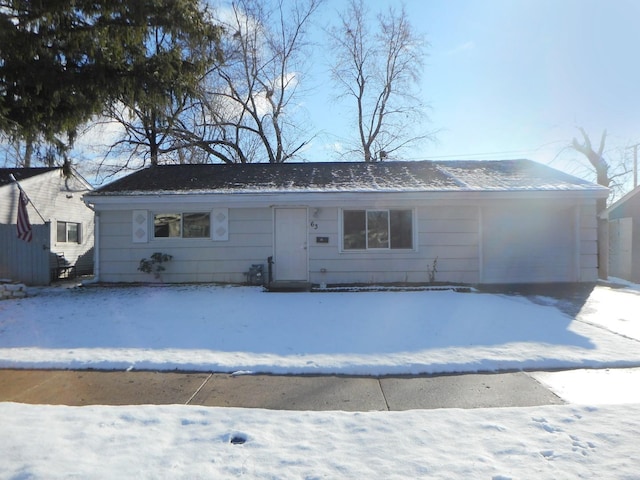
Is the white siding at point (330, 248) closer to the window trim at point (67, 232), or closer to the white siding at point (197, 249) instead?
the white siding at point (197, 249)

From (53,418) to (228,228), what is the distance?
809 centimetres

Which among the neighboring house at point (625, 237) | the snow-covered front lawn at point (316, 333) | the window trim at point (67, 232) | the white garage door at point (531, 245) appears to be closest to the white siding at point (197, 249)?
the snow-covered front lawn at point (316, 333)

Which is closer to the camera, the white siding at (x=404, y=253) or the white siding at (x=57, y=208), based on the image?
the white siding at (x=404, y=253)

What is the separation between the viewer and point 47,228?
13.1 metres

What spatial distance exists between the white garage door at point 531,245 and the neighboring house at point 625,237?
6.03 m

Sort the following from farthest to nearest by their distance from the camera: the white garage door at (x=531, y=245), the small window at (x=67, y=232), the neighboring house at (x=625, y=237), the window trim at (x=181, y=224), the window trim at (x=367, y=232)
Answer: the small window at (x=67, y=232), the neighboring house at (x=625, y=237), the white garage door at (x=531, y=245), the window trim at (x=181, y=224), the window trim at (x=367, y=232)

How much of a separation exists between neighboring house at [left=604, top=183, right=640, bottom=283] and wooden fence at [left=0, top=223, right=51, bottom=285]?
20070 millimetres

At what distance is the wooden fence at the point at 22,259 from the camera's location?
41.7 ft

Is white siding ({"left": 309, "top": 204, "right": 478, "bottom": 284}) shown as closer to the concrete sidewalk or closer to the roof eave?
the roof eave

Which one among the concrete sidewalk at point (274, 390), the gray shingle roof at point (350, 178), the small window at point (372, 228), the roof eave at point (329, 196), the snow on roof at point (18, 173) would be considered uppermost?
the snow on roof at point (18, 173)

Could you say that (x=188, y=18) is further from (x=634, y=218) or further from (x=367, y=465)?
(x=634, y=218)

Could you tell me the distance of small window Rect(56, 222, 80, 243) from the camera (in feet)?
53.9

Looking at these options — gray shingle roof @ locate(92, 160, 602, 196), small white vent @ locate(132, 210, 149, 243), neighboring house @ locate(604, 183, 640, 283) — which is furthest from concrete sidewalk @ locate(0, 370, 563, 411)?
neighboring house @ locate(604, 183, 640, 283)

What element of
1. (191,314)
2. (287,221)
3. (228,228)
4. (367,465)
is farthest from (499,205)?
(367,465)
